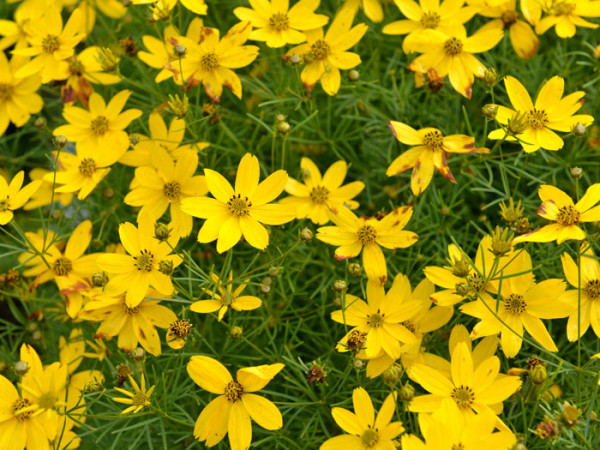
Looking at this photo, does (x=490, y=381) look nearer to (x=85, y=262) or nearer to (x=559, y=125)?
(x=559, y=125)

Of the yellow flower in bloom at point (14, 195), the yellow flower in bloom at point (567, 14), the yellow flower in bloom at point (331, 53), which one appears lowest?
the yellow flower in bloom at point (14, 195)

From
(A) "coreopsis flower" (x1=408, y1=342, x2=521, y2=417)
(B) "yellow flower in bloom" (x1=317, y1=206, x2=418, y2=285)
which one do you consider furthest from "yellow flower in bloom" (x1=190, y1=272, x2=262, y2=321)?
(A) "coreopsis flower" (x1=408, y1=342, x2=521, y2=417)

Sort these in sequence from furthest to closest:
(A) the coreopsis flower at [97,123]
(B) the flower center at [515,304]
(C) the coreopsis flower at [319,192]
A: (A) the coreopsis flower at [97,123] < (C) the coreopsis flower at [319,192] < (B) the flower center at [515,304]

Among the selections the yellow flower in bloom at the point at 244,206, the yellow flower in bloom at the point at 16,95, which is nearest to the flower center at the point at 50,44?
the yellow flower in bloom at the point at 16,95

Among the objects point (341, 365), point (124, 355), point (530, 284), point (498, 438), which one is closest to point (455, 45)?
point (530, 284)

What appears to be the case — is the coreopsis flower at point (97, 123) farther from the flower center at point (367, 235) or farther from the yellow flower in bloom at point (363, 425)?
the yellow flower in bloom at point (363, 425)

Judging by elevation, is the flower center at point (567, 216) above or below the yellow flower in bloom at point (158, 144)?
above

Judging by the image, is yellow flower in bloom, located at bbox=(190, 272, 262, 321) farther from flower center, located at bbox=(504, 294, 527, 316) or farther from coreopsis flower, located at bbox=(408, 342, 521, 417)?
flower center, located at bbox=(504, 294, 527, 316)

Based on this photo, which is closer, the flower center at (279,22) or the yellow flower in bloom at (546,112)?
the yellow flower in bloom at (546,112)
